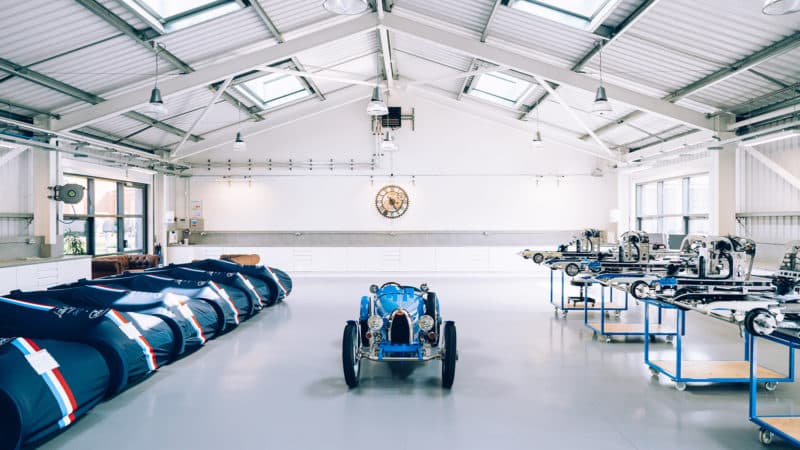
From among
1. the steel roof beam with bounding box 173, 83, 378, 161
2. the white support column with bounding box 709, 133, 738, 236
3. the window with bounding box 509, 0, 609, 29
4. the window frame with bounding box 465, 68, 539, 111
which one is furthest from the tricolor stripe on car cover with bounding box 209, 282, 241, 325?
the white support column with bounding box 709, 133, 738, 236

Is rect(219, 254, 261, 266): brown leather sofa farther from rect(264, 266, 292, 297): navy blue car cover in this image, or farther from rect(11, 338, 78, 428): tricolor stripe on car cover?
rect(11, 338, 78, 428): tricolor stripe on car cover

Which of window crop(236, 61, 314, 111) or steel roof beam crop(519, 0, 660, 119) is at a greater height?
window crop(236, 61, 314, 111)

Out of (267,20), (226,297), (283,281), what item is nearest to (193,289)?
(226,297)

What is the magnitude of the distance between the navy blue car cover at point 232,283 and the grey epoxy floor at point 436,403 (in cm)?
68

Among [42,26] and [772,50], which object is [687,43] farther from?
[42,26]

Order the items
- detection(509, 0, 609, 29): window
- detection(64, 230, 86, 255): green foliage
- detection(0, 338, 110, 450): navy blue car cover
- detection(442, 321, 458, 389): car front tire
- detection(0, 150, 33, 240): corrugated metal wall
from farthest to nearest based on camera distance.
→ detection(64, 230, 86, 255): green foliage < detection(0, 150, 33, 240): corrugated metal wall < detection(509, 0, 609, 29): window < detection(442, 321, 458, 389): car front tire < detection(0, 338, 110, 450): navy blue car cover

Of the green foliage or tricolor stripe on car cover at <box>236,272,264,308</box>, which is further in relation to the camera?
the green foliage

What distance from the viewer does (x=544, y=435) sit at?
268 cm

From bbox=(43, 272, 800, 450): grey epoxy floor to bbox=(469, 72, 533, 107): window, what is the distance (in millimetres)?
5768

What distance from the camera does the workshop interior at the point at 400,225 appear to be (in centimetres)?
293

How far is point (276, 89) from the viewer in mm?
9945

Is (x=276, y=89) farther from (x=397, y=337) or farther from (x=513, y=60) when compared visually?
(x=397, y=337)

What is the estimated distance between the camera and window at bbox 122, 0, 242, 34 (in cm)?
540

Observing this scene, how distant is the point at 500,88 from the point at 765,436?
8444 millimetres
